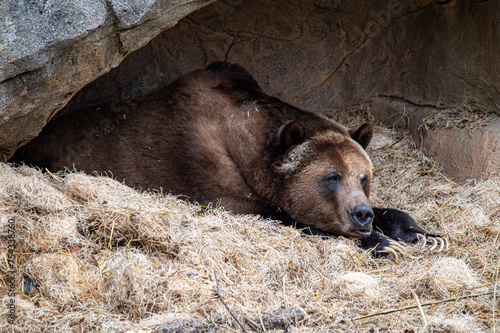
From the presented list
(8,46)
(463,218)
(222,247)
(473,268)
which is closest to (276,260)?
(222,247)

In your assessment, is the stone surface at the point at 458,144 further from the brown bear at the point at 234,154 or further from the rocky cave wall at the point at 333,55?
the brown bear at the point at 234,154

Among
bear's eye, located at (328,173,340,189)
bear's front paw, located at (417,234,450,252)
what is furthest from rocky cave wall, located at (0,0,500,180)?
bear's eye, located at (328,173,340,189)

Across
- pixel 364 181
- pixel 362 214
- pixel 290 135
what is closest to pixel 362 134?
pixel 364 181

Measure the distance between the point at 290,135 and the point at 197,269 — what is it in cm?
194

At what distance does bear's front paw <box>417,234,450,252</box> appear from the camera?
4656 mm

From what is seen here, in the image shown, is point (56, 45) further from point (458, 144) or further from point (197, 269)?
point (458, 144)

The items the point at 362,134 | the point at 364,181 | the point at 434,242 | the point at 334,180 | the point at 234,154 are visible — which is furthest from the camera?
the point at 362,134

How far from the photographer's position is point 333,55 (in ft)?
25.4

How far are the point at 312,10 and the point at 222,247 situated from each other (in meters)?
4.74

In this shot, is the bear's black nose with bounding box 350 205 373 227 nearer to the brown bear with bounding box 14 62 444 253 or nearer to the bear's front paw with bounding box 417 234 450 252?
the brown bear with bounding box 14 62 444 253

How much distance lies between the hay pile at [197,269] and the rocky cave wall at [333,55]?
2437 mm

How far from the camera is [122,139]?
5.63m

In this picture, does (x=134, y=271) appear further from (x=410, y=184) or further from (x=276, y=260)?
(x=410, y=184)

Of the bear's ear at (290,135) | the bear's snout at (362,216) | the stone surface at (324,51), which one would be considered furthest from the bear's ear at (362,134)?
the stone surface at (324,51)
